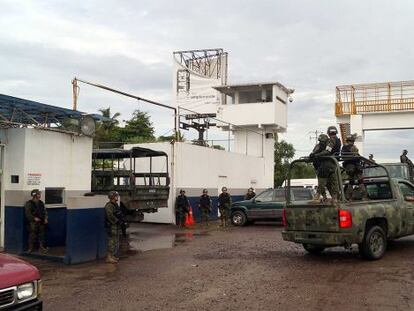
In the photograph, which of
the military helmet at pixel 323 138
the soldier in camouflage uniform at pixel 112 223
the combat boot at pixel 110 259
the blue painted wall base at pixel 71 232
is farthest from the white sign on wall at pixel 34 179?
the military helmet at pixel 323 138

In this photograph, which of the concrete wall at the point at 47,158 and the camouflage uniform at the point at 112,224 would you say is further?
the concrete wall at the point at 47,158

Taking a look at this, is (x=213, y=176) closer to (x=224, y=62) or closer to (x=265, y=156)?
(x=265, y=156)

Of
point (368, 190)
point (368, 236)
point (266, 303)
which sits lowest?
point (266, 303)

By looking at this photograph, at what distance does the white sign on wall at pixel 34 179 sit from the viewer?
12.1 m

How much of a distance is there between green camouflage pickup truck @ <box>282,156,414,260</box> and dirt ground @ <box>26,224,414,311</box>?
445mm

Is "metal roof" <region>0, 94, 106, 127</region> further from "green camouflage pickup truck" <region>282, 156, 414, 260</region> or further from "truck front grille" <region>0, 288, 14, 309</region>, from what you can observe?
"truck front grille" <region>0, 288, 14, 309</region>

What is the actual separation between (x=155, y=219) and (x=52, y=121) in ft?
28.0

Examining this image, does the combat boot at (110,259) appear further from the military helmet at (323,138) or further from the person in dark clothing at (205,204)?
the person in dark clothing at (205,204)

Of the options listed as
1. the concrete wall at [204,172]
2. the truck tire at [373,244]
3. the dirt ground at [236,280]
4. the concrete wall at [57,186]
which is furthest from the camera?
the concrete wall at [204,172]

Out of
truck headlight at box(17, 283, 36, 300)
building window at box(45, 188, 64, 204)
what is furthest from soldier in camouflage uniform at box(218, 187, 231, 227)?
truck headlight at box(17, 283, 36, 300)

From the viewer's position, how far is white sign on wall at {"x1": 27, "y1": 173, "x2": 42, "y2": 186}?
476 inches

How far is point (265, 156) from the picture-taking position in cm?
2997

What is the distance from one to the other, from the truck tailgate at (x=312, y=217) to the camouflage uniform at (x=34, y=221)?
569cm

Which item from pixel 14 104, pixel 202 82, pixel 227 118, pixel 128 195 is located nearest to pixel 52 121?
pixel 14 104
